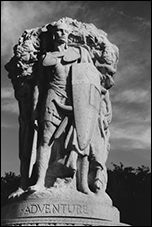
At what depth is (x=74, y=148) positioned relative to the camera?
6.84m

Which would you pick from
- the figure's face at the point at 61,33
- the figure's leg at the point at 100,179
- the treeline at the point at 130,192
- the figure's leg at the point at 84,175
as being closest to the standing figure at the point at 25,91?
the figure's face at the point at 61,33

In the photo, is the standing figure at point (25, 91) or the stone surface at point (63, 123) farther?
the standing figure at point (25, 91)

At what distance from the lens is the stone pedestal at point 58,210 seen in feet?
20.4

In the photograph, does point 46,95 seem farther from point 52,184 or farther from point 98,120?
point 52,184

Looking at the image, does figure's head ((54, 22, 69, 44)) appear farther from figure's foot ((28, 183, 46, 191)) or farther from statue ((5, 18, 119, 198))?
figure's foot ((28, 183, 46, 191))

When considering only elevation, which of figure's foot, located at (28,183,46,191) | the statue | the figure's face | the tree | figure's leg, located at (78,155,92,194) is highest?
the tree

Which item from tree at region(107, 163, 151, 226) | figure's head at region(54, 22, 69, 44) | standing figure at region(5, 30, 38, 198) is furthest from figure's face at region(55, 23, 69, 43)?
tree at region(107, 163, 151, 226)

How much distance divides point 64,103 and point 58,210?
2013mm

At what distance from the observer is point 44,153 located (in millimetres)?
6898

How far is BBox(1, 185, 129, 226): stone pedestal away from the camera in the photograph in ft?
20.4

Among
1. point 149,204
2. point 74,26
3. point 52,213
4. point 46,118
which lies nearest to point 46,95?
point 46,118

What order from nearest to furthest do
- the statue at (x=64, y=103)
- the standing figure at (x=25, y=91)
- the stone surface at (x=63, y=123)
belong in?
1. the stone surface at (x=63, y=123)
2. the statue at (x=64, y=103)
3. the standing figure at (x=25, y=91)

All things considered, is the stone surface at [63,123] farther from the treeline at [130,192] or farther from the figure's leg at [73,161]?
the treeline at [130,192]

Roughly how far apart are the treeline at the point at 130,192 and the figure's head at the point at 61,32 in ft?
57.7
